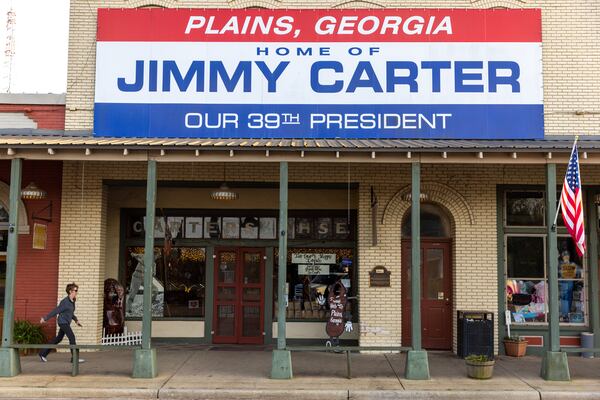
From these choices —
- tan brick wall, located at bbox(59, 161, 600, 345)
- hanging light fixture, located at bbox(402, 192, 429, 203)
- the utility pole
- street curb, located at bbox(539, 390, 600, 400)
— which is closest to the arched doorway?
tan brick wall, located at bbox(59, 161, 600, 345)

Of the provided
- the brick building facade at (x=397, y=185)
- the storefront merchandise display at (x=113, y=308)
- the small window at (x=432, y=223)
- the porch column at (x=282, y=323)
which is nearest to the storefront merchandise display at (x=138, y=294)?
the storefront merchandise display at (x=113, y=308)

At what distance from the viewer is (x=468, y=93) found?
1339 centimetres

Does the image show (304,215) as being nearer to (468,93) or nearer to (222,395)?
(468,93)

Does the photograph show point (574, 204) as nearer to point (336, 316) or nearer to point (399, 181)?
point (399, 181)

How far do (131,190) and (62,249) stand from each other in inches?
81.3

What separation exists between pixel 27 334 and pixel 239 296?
15.1 ft

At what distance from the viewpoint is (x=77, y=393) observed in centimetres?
971

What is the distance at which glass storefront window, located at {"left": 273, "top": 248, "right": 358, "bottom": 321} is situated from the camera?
569 inches

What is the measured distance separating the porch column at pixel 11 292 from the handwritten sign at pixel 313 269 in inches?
247

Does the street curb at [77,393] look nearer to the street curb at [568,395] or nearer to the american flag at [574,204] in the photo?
the street curb at [568,395]

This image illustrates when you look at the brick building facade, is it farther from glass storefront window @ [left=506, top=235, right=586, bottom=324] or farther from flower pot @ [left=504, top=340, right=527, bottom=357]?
flower pot @ [left=504, top=340, right=527, bottom=357]

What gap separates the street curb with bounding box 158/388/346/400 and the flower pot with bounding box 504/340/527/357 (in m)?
4.86

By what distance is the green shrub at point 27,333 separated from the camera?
12.4 metres

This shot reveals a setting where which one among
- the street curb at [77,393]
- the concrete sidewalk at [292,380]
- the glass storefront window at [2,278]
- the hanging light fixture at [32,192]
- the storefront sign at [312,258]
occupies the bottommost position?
the street curb at [77,393]
